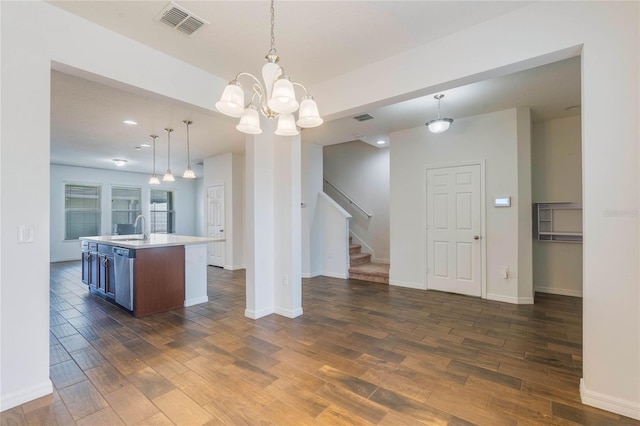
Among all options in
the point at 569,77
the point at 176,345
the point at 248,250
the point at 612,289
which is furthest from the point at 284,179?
the point at 569,77

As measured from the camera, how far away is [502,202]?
4.30m

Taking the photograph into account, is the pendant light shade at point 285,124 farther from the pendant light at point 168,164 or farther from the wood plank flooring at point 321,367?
the pendant light at point 168,164

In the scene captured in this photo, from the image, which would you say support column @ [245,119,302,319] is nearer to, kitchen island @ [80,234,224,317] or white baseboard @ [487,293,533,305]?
kitchen island @ [80,234,224,317]

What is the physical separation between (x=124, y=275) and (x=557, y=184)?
21.6 ft

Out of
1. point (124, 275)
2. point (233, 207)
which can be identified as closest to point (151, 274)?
point (124, 275)

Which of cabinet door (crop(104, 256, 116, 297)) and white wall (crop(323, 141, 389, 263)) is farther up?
white wall (crop(323, 141, 389, 263))

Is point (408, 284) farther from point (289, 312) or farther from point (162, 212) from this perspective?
point (162, 212)

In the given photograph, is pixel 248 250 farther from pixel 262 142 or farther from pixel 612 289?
pixel 612 289

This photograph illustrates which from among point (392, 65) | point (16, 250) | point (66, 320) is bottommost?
point (66, 320)

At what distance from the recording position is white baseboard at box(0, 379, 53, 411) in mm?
1909

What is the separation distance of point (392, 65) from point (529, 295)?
3.70m

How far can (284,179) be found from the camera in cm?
379

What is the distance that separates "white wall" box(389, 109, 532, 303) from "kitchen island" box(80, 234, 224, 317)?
3326 millimetres

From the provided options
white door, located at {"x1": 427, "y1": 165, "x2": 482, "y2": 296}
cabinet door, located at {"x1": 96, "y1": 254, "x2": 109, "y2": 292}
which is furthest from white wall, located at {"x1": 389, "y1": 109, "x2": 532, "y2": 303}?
cabinet door, located at {"x1": 96, "y1": 254, "x2": 109, "y2": 292}
